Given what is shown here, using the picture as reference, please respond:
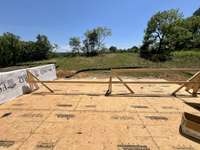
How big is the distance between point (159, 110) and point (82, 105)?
215 centimetres

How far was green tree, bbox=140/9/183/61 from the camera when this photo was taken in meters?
26.3

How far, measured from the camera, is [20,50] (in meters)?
30.3

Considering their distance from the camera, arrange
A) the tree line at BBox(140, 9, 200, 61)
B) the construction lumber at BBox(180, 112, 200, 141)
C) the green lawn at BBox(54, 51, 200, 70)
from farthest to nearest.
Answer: the tree line at BBox(140, 9, 200, 61) → the green lawn at BBox(54, 51, 200, 70) → the construction lumber at BBox(180, 112, 200, 141)

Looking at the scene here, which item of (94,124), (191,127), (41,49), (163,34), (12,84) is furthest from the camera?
(41,49)

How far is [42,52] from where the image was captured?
30594 mm

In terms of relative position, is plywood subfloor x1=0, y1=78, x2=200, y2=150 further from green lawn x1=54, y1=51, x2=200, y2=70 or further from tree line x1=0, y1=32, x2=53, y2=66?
tree line x1=0, y1=32, x2=53, y2=66

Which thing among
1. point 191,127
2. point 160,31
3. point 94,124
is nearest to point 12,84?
point 94,124

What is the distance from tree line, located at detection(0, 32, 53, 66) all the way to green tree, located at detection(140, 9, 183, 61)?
16619mm

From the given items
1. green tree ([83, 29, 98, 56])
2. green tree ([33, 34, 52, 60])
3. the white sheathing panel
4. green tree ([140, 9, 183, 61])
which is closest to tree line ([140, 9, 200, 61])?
green tree ([140, 9, 183, 61])

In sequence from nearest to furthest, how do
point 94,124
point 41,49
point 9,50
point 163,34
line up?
point 94,124
point 163,34
point 9,50
point 41,49

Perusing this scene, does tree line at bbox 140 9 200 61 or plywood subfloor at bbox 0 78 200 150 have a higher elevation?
tree line at bbox 140 9 200 61

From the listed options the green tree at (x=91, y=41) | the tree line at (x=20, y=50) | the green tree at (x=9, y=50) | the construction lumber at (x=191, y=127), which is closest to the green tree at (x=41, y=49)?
the tree line at (x=20, y=50)

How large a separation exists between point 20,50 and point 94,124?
98.5 feet

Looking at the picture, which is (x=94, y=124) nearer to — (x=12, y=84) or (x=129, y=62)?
(x=12, y=84)
